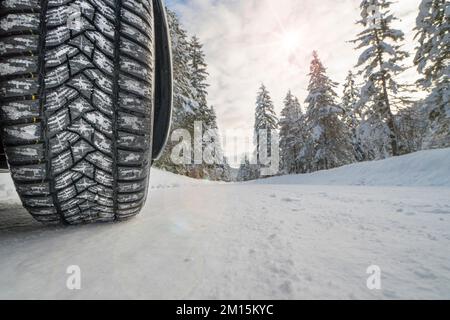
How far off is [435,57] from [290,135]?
20.0m

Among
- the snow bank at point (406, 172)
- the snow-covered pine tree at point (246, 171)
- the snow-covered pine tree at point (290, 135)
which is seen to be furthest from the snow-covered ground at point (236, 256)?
the snow-covered pine tree at point (246, 171)

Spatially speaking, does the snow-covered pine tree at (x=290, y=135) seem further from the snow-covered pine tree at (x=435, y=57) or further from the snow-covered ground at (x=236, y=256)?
the snow-covered ground at (x=236, y=256)

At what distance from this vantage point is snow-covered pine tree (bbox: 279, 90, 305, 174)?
32062mm

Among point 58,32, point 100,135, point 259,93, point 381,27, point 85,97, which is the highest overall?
point 259,93

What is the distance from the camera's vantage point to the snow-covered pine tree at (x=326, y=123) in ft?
74.3

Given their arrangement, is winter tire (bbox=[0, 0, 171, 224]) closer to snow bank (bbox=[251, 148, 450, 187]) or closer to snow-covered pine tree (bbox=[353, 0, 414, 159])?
snow bank (bbox=[251, 148, 450, 187])

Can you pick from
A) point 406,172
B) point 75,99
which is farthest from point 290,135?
point 75,99

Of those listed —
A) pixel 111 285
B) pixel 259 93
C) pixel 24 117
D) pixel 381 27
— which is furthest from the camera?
pixel 259 93

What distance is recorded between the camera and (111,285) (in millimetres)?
804

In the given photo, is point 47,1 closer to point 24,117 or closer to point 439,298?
point 24,117

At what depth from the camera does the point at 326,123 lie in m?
23.0

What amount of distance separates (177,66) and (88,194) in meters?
16.6

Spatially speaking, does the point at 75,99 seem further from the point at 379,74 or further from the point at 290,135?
the point at 290,135
